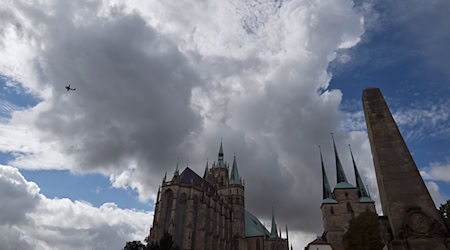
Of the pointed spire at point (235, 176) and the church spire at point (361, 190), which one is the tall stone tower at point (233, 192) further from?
the church spire at point (361, 190)

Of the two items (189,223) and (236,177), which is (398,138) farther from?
(236,177)

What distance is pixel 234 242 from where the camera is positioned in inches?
2237

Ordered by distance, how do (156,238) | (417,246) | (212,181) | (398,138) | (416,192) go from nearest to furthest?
(417,246) → (416,192) → (398,138) → (156,238) → (212,181)

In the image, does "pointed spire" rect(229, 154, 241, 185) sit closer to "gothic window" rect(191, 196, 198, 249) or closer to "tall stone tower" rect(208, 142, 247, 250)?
"tall stone tower" rect(208, 142, 247, 250)

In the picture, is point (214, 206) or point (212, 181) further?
point (212, 181)

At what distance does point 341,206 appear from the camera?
5262cm

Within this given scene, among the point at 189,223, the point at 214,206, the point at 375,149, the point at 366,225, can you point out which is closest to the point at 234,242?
the point at 214,206

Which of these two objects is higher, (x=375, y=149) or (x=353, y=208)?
(x=353, y=208)

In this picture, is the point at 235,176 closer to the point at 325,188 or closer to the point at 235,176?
the point at 235,176

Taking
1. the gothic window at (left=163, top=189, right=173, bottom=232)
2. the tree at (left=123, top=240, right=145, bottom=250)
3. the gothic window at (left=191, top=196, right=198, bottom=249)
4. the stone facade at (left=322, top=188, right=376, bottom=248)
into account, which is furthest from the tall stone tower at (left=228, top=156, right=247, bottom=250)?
the tree at (left=123, top=240, right=145, bottom=250)

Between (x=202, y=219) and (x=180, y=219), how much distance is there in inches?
145

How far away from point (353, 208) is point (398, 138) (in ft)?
153

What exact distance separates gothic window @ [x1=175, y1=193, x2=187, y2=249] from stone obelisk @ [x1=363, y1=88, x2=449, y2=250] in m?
33.2

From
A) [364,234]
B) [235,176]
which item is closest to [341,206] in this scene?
[364,234]
